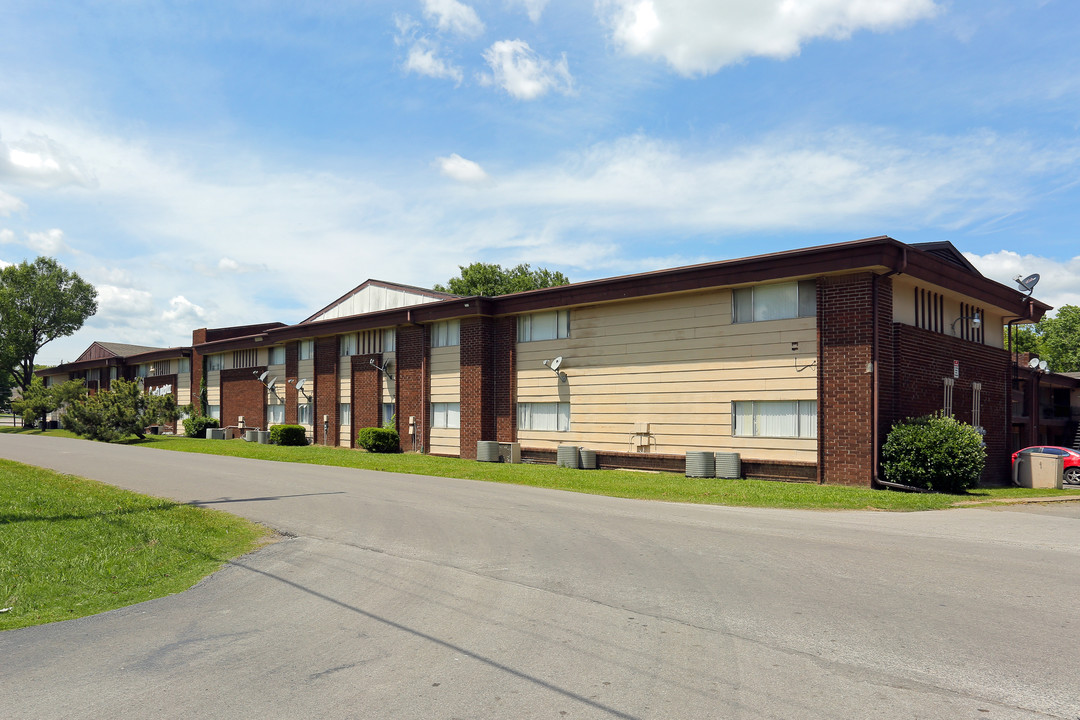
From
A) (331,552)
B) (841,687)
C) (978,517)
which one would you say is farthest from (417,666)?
(978,517)

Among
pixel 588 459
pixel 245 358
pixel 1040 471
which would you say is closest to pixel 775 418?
pixel 588 459

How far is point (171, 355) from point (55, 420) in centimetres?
2295

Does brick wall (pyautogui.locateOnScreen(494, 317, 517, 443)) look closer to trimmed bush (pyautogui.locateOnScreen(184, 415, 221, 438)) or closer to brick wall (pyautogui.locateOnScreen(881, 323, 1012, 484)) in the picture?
brick wall (pyautogui.locateOnScreen(881, 323, 1012, 484))

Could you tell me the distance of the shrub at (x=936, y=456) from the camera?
18.1 metres

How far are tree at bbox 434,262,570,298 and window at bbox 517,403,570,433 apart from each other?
40.5 meters

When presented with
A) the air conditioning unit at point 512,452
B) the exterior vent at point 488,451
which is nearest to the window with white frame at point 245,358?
the exterior vent at point 488,451

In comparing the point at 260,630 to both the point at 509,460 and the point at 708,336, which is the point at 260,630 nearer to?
the point at 708,336

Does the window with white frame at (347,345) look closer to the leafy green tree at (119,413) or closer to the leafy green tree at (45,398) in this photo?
the leafy green tree at (119,413)

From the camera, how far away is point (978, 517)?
14211 mm

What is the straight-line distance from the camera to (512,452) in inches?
1076

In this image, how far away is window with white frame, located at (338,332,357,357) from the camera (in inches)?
1403

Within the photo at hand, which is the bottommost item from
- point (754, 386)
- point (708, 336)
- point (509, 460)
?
point (509, 460)

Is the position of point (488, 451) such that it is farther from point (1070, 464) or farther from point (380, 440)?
point (1070, 464)

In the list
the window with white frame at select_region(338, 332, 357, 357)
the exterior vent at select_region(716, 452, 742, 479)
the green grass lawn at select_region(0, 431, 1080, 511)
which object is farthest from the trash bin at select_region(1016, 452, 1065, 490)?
the window with white frame at select_region(338, 332, 357, 357)
